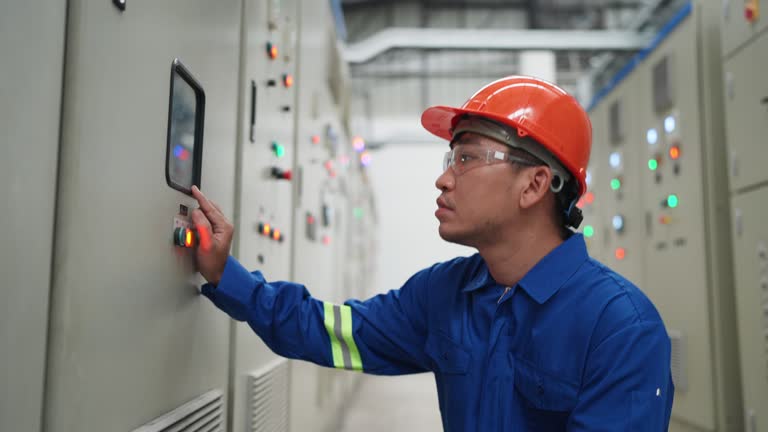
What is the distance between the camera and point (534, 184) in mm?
1700

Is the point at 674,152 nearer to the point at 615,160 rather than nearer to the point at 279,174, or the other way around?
the point at 615,160

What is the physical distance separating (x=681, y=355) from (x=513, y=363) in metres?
3.57

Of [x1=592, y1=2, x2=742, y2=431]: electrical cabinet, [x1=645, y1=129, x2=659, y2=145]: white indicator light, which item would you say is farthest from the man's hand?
[x1=645, y1=129, x2=659, y2=145]: white indicator light

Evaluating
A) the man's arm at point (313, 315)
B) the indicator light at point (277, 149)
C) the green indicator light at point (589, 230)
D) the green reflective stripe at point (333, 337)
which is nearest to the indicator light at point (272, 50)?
the indicator light at point (277, 149)

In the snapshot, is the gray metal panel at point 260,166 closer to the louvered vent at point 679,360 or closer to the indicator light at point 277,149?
the indicator light at point 277,149

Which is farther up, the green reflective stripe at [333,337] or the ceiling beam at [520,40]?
the ceiling beam at [520,40]

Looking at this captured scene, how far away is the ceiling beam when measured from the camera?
19.9ft

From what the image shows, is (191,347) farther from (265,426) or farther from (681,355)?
(681,355)

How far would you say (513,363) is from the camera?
1.51 m

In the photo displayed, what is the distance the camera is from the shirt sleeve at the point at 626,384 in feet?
4.38

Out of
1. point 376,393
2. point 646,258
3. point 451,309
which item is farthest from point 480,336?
point 376,393

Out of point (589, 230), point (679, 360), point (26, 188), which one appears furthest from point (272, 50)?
point (589, 230)

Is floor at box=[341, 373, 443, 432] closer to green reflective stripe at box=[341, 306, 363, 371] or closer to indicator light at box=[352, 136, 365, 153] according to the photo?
indicator light at box=[352, 136, 365, 153]

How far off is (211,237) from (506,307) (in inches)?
29.5
